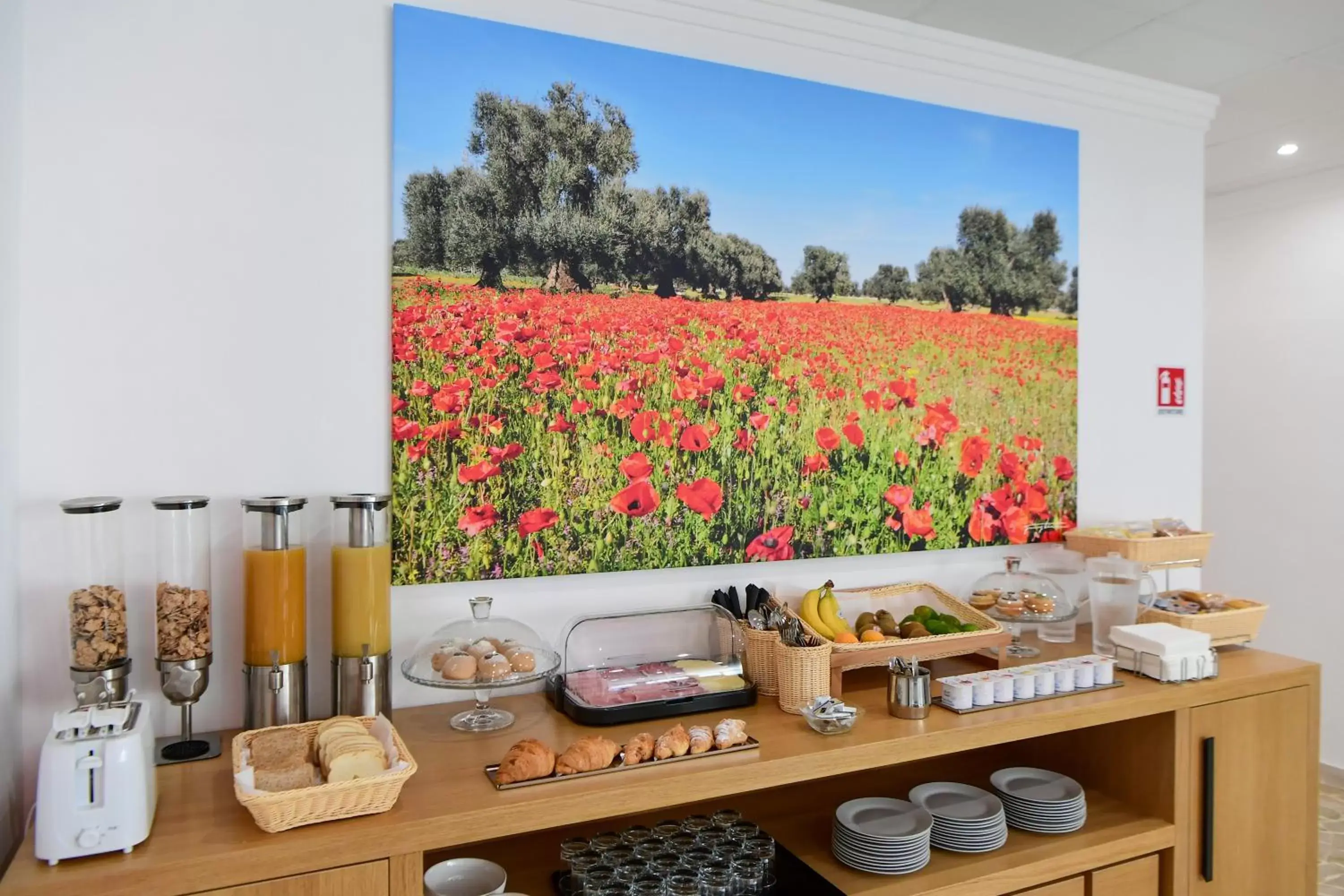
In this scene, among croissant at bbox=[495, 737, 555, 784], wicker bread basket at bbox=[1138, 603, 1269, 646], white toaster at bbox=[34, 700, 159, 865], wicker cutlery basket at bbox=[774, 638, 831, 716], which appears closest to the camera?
white toaster at bbox=[34, 700, 159, 865]

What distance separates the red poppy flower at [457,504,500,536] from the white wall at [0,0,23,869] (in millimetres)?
873

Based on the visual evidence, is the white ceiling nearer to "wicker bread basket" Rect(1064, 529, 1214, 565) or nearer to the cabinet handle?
"wicker bread basket" Rect(1064, 529, 1214, 565)

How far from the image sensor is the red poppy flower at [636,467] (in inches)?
91.6

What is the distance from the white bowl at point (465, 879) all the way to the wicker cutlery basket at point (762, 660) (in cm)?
74

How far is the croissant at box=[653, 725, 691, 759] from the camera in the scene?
1.84 meters

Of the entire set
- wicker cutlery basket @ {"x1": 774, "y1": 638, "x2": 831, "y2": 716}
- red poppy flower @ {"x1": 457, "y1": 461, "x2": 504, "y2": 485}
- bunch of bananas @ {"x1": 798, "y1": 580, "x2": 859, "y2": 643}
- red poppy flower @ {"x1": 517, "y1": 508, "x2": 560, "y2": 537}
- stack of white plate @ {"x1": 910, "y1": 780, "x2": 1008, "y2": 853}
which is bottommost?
stack of white plate @ {"x1": 910, "y1": 780, "x2": 1008, "y2": 853}

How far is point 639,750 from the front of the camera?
1827 mm

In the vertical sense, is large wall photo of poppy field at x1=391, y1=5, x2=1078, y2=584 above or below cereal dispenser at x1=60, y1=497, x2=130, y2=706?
above

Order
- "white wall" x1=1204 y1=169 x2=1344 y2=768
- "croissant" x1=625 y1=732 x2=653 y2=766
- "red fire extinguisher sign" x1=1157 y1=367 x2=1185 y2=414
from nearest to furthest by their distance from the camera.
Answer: "croissant" x1=625 y1=732 x2=653 y2=766 < "red fire extinguisher sign" x1=1157 y1=367 x2=1185 y2=414 < "white wall" x1=1204 y1=169 x2=1344 y2=768

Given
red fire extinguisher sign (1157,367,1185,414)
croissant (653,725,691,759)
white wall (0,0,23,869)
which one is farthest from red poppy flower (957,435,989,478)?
white wall (0,0,23,869)

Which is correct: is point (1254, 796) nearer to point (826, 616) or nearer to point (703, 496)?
point (826, 616)

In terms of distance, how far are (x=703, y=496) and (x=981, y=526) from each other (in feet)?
3.17

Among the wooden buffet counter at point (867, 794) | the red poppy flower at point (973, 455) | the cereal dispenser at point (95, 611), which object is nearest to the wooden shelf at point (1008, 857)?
the wooden buffet counter at point (867, 794)

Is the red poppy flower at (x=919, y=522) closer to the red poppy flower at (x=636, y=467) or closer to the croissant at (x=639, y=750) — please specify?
the red poppy flower at (x=636, y=467)
